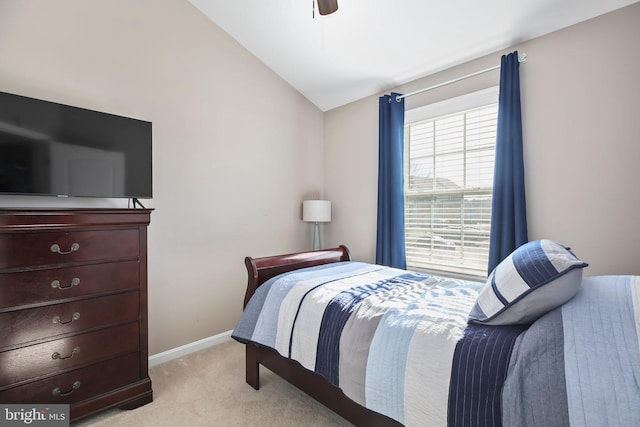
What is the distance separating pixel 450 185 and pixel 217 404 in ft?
8.08

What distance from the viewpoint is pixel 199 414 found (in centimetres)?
183

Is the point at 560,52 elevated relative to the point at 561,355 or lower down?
elevated

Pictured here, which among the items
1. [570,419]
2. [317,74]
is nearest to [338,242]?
[317,74]

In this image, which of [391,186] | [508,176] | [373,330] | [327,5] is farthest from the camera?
[391,186]

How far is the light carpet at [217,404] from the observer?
1.77 metres

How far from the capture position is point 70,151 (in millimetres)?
1912

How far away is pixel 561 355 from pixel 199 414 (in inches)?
72.5

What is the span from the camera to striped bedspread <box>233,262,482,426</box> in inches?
45.5

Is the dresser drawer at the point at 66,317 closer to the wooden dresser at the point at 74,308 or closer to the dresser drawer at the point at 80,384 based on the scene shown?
the wooden dresser at the point at 74,308

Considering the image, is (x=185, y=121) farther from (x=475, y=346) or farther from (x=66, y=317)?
(x=475, y=346)

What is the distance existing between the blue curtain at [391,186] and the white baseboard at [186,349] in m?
1.65

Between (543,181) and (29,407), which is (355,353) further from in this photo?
(543,181)

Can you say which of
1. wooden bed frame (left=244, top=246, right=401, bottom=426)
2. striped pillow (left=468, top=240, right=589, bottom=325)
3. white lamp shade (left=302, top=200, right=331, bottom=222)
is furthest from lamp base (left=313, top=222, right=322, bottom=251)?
striped pillow (left=468, top=240, right=589, bottom=325)

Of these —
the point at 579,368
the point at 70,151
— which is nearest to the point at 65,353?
the point at 70,151
